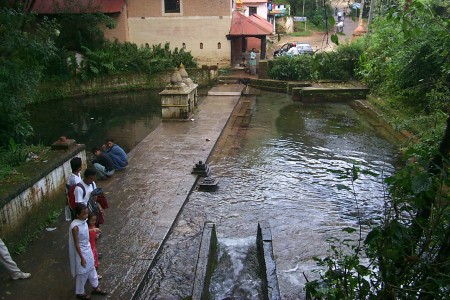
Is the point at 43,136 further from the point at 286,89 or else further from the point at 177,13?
the point at 177,13

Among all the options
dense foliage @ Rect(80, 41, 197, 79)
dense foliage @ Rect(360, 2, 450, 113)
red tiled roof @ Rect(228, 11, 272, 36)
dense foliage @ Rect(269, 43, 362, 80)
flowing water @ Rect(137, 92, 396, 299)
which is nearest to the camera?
flowing water @ Rect(137, 92, 396, 299)

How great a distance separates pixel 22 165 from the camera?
8047 millimetres

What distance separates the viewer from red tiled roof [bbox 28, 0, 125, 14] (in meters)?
24.7

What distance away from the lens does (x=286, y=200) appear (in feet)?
30.4

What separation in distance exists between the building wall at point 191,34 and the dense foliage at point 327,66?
210 inches

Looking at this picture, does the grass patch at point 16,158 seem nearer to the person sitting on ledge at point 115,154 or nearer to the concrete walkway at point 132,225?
the concrete walkway at point 132,225

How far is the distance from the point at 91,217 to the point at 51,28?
44.4 feet

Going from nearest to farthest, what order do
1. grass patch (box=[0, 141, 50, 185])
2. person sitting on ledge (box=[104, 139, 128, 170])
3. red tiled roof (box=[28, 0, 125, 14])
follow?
grass patch (box=[0, 141, 50, 185])
person sitting on ledge (box=[104, 139, 128, 170])
red tiled roof (box=[28, 0, 125, 14])

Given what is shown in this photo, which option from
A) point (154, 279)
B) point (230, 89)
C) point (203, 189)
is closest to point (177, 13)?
point (230, 89)

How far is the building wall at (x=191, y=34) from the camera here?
27422mm

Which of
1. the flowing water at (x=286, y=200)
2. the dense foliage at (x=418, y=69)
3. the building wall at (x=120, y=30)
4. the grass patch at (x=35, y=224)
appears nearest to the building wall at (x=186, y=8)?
the building wall at (x=120, y=30)

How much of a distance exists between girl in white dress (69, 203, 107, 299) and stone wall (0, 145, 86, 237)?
193cm

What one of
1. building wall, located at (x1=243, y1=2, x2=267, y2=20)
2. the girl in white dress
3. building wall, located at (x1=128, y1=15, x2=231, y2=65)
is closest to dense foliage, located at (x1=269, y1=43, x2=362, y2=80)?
building wall, located at (x1=128, y1=15, x2=231, y2=65)

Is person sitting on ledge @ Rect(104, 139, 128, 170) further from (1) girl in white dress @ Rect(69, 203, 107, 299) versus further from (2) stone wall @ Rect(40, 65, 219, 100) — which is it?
(2) stone wall @ Rect(40, 65, 219, 100)
